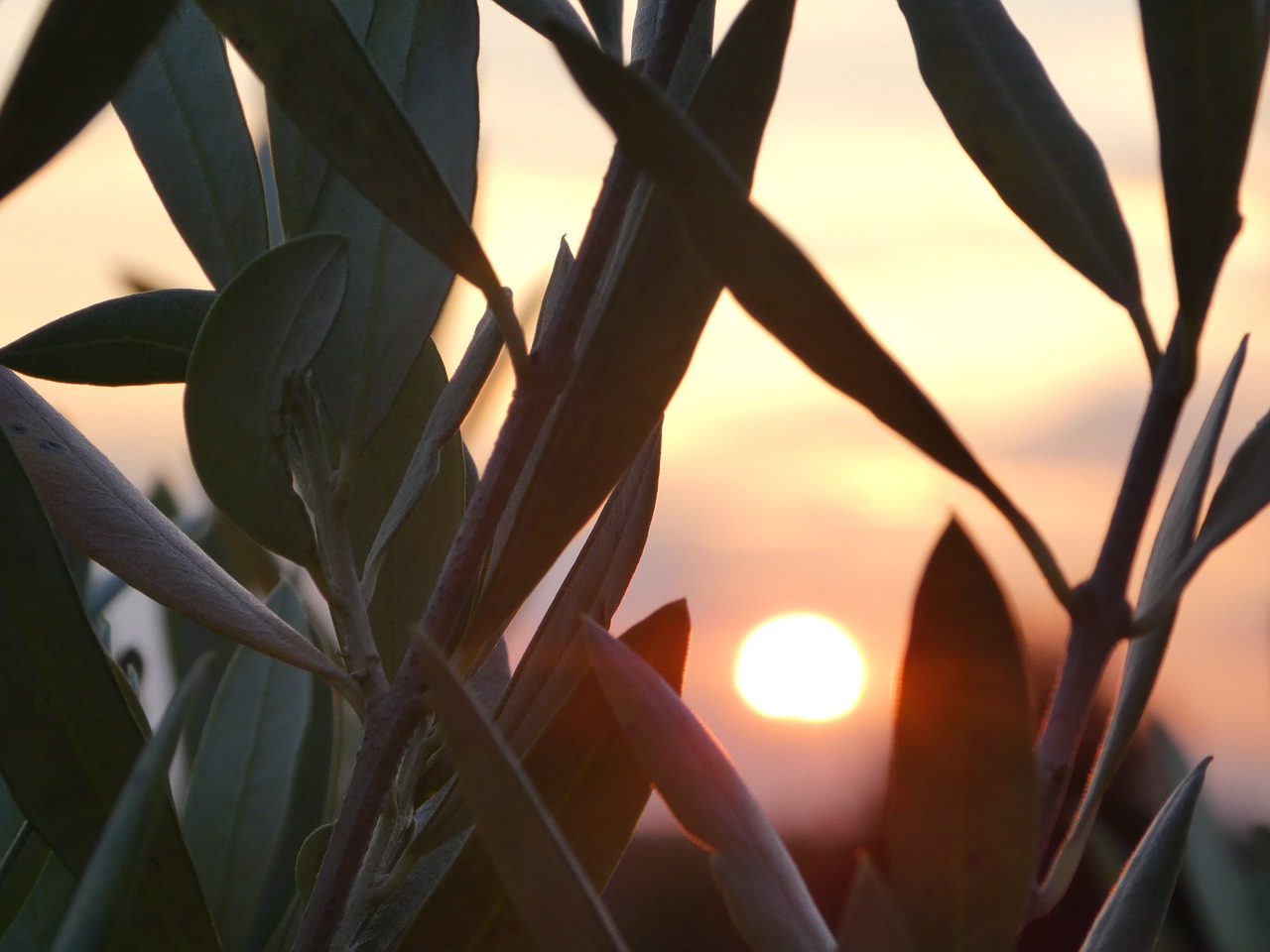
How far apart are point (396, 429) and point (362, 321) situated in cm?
8

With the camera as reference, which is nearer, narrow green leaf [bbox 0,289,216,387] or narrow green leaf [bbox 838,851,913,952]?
narrow green leaf [bbox 838,851,913,952]

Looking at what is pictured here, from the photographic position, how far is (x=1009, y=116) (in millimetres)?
387

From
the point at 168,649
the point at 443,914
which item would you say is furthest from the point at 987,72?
the point at 168,649

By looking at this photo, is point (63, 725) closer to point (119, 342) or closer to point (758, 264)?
point (119, 342)

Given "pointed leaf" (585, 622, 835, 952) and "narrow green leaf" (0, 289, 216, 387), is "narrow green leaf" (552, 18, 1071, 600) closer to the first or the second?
"pointed leaf" (585, 622, 835, 952)

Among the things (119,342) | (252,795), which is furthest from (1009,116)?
(252,795)

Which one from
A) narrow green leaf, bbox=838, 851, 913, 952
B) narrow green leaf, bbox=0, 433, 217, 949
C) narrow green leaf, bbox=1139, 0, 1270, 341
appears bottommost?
narrow green leaf, bbox=0, 433, 217, 949

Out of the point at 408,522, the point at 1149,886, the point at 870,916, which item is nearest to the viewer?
the point at 870,916

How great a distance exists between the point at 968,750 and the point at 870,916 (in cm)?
4

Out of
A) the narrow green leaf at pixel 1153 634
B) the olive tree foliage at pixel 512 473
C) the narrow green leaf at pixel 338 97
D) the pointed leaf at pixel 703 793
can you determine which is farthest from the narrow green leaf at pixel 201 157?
the narrow green leaf at pixel 1153 634

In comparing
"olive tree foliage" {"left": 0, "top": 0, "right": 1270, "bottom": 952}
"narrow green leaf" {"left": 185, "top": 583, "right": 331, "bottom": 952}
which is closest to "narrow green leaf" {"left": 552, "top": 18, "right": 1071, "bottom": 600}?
"olive tree foliage" {"left": 0, "top": 0, "right": 1270, "bottom": 952}

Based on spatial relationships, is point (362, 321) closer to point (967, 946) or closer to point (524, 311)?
point (524, 311)

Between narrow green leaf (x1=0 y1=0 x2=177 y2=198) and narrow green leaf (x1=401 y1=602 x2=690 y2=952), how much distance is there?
211mm

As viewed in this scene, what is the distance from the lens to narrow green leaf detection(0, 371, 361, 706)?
1.32 feet
